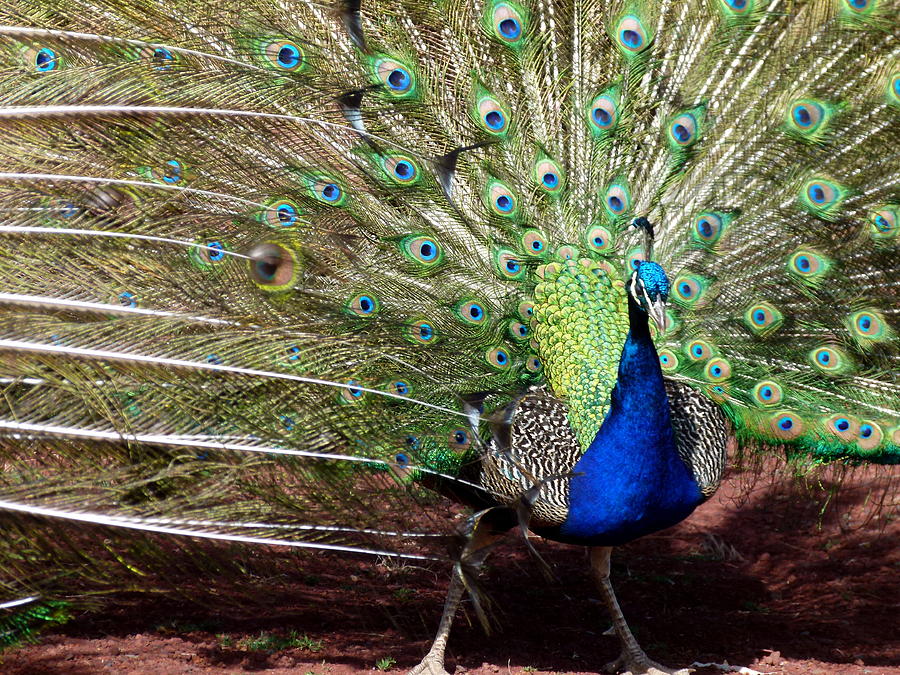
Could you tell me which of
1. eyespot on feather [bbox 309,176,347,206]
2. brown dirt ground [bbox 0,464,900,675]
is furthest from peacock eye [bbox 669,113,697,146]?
brown dirt ground [bbox 0,464,900,675]

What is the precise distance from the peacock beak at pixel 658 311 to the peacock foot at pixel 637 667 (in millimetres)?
1866

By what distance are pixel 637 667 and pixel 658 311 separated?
1.94 metres

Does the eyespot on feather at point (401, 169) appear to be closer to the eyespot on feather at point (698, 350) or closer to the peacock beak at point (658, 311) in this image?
the peacock beak at point (658, 311)

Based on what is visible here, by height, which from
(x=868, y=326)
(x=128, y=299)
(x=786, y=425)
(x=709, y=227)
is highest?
(x=709, y=227)

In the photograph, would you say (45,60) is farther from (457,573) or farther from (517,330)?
(457,573)

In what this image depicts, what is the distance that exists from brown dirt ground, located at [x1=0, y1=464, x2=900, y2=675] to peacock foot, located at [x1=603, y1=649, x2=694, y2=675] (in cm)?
11

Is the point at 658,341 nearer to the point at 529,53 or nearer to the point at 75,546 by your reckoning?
the point at 529,53

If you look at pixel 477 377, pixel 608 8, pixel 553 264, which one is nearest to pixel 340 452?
pixel 477 377

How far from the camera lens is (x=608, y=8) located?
4043 mm

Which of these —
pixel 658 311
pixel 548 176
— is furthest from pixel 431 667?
pixel 548 176

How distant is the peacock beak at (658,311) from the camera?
9.64ft

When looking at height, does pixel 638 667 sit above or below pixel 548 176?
below

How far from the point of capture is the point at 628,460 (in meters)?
3.55

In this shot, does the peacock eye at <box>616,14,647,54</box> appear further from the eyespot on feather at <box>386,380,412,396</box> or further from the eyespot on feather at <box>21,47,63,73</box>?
the eyespot on feather at <box>21,47,63,73</box>
